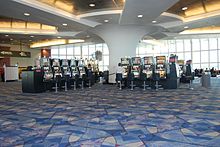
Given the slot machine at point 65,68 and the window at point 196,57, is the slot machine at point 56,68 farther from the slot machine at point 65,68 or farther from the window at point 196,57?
the window at point 196,57

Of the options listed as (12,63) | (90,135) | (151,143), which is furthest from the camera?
(12,63)

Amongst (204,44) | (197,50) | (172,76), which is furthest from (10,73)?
(204,44)

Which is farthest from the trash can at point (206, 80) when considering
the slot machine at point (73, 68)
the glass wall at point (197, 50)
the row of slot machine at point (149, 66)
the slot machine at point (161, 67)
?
the glass wall at point (197, 50)

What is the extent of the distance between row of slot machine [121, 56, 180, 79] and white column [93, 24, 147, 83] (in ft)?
5.29

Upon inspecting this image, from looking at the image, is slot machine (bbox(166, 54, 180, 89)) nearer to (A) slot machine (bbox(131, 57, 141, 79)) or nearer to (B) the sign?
(A) slot machine (bbox(131, 57, 141, 79))

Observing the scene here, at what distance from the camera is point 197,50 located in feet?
71.3

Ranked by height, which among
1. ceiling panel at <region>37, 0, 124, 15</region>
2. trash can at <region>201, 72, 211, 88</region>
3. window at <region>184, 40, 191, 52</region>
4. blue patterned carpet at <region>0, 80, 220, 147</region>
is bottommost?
blue patterned carpet at <region>0, 80, 220, 147</region>

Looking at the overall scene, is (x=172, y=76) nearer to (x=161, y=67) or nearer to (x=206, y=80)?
(x=161, y=67)

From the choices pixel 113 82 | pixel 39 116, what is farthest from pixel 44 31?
pixel 39 116

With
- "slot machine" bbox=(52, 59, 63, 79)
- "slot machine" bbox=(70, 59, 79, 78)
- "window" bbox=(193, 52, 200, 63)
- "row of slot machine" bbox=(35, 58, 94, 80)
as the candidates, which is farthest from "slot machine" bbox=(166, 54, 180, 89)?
"window" bbox=(193, 52, 200, 63)

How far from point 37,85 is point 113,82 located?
17.1 ft

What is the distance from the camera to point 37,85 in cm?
880

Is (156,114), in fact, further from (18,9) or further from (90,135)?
(18,9)

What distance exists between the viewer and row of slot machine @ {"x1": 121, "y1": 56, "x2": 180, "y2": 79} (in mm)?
10047
